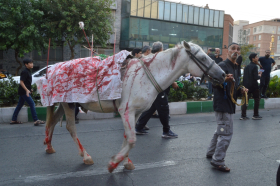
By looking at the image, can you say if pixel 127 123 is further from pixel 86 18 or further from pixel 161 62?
pixel 86 18

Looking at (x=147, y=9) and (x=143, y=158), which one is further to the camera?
(x=147, y=9)

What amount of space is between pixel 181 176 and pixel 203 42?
1289 inches

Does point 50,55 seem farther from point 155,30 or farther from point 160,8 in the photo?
point 160,8

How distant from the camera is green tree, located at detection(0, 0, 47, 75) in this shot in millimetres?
17438

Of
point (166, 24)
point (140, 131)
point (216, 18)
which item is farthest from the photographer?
point (216, 18)

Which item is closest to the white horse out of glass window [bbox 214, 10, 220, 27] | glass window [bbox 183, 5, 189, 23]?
glass window [bbox 183, 5, 189, 23]

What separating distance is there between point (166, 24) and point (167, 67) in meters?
28.7

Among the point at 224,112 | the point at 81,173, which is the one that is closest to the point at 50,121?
the point at 81,173

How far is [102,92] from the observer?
11.5 ft

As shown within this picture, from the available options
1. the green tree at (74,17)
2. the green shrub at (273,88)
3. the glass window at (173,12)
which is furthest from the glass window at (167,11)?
the green shrub at (273,88)

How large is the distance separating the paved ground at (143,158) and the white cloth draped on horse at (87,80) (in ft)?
3.59

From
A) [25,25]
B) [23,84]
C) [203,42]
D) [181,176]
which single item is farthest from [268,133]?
[203,42]

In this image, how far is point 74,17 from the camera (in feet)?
61.2

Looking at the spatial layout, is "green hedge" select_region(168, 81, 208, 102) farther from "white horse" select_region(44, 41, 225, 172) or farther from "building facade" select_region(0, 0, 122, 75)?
"building facade" select_region(0, 0, 122, 75)
